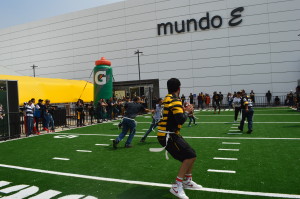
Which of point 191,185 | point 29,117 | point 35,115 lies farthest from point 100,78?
point 191,185

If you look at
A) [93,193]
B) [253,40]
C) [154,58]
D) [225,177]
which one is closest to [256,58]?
[253,40]

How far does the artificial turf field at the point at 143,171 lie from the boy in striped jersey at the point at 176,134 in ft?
1.30

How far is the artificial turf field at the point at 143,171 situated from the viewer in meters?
4.25

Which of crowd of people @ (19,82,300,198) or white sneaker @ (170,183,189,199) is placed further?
crowd of people @ (19,82,300,198)

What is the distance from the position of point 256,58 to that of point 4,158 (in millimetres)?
26044

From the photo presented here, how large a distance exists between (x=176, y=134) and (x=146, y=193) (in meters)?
1.22

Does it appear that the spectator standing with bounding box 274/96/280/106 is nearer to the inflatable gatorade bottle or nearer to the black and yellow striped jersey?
the inflatable gatorade bottle

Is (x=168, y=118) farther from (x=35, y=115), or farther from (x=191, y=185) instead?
(x=35, y=115)

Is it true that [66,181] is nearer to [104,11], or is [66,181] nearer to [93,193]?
[93,193]

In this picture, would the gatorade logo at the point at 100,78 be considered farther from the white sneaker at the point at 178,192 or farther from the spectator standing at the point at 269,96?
the white sneaker at the point at 178,192

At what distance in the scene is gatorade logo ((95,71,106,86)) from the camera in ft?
73.5

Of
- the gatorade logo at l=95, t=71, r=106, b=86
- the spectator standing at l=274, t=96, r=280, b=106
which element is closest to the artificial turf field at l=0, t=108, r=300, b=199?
the gatorade logo at l=95, t=71, r=106, b=86

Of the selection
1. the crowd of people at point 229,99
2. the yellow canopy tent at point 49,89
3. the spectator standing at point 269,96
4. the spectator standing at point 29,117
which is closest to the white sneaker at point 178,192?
the spectator standing at point 29,117

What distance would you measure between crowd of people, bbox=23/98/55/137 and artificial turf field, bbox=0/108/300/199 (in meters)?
3.65
